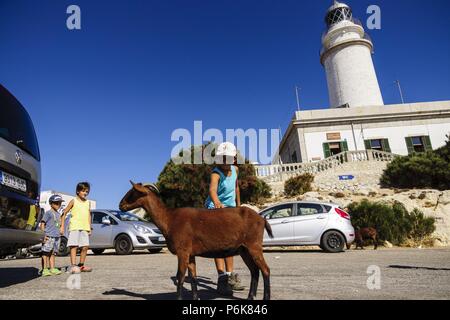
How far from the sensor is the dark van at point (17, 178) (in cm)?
385

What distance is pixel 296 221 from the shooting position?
397 inches

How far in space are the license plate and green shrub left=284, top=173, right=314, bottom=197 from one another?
2051 centimetres

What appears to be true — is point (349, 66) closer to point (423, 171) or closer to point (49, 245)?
point (423, 171)

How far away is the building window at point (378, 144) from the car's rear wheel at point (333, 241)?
932 inches

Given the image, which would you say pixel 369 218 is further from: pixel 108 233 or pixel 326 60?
pixel 326 60

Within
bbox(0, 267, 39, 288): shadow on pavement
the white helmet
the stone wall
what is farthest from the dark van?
the stone wall

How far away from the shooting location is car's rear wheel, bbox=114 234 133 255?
1067 centimetres

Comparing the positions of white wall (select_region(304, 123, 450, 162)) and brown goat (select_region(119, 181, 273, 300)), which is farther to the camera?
white wall (select_region(304, 123, 450, 162))

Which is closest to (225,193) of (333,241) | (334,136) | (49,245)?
(49,245)

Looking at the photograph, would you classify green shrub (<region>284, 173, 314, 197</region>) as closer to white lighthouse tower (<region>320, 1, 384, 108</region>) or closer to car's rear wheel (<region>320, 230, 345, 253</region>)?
car's rear wheel (<region>320, 230, 345, 253</region>)

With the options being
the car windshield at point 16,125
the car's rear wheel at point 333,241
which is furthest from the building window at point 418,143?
the car windshield at point 16,125

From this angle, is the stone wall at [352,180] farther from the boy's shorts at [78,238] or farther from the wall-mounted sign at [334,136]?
the boy's shorts at [78,238]

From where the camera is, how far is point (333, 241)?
9891mm
